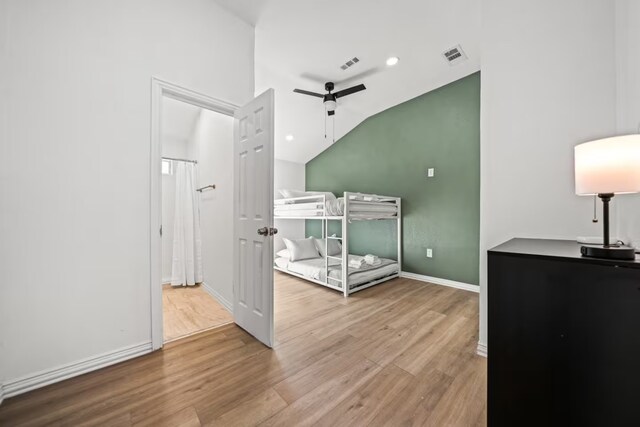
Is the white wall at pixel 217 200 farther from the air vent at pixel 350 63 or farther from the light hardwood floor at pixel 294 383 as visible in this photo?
the air vent at pixel 350 63

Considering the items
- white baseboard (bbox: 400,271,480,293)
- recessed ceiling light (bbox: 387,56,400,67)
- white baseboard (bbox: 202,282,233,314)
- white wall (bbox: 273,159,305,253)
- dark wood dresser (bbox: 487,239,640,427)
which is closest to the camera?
dark wood dresser (bbox: 487,239,640,427)

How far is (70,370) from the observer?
144cm

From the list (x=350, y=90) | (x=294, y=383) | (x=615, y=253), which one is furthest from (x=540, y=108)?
(x=294, y=383)

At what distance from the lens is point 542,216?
153cm

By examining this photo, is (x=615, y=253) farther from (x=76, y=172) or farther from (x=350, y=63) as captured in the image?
(x=350, y=63)

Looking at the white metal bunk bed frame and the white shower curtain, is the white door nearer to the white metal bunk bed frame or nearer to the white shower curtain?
the white metal bunk bed frame

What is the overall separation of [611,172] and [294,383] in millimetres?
1752

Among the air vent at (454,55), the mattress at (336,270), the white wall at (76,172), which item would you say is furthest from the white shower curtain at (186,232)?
the air vent at (454,55)

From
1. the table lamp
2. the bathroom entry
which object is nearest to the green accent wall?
the bathroom entry

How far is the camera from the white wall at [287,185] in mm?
5019

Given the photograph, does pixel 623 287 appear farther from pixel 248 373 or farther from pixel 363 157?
pixel 363 157

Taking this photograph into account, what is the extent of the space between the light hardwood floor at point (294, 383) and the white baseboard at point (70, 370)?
4 cm

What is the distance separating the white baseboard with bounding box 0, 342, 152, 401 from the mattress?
6.72ft

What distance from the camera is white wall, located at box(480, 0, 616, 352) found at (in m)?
1.36
